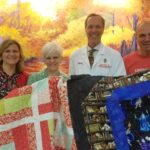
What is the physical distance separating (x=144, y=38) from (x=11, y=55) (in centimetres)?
87

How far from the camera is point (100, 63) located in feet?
9.39

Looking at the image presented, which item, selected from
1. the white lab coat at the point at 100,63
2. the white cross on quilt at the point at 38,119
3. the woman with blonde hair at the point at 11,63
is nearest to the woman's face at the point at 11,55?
the woman with blonde hair at the point at 11,63

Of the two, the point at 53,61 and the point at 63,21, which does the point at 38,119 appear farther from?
the point at 63,21

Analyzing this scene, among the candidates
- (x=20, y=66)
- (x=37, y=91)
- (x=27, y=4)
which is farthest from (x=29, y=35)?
(x=37, y=91)

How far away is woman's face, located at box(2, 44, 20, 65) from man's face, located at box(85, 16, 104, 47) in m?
0.55

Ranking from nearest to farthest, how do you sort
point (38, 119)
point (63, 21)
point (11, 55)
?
point (38, 119), point (11, 55), point (63, 21)

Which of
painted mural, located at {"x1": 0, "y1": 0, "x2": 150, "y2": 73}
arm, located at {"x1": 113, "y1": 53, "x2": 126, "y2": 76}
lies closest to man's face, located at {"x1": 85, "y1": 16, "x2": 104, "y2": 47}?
arm, located at {"x1": 113, "y1": 53, "x2": 126, "y2": 76}

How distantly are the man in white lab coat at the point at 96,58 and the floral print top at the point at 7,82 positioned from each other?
0.48 m

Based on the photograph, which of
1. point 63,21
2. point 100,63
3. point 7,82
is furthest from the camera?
point 63,21

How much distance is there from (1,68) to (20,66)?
0.40ft

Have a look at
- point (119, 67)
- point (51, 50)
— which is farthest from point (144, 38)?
point (51, 50)

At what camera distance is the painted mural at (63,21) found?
4.30 m

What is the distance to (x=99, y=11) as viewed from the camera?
4.33 meters

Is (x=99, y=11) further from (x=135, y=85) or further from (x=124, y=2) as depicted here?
(x=135, y=85)
